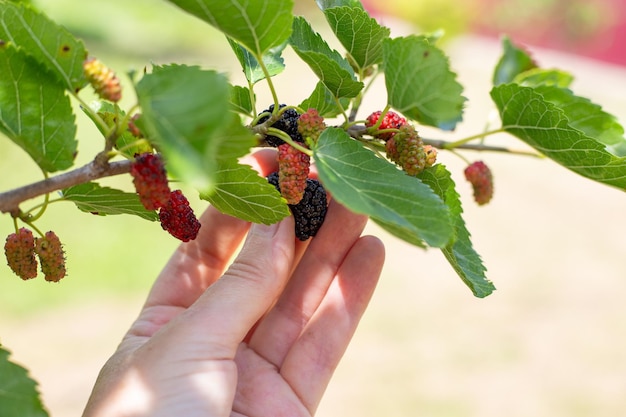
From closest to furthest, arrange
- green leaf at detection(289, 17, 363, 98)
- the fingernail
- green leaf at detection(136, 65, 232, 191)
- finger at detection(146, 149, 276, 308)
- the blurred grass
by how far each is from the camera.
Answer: green leaf at detection(136, 65, 232, 191) < green leaf at detection(289, 17, 363, 98) < the fingernail < finger at detection(146, 149, 276, 308) < the blurred grass

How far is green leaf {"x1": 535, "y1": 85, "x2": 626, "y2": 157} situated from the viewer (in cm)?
72

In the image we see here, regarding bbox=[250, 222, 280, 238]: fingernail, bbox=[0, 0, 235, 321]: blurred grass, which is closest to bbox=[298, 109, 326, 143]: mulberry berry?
bbox=[250, 222, 280, 238]: fingernail

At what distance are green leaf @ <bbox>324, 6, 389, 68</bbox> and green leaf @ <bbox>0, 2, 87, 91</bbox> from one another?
0.79 ft

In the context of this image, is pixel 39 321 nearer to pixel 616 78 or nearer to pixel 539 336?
pixel 539 336

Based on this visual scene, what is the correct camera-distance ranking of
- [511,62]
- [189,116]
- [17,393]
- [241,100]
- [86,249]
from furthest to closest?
[86,249]
[511,62]
[241,100]
[17,393]
[189,116]

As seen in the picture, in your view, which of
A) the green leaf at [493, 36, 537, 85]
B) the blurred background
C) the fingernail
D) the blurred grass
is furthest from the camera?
the blurred grass

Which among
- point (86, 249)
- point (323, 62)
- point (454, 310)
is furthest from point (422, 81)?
point (86, 249)

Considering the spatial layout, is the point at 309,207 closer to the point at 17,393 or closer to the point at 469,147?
the point at 469,147

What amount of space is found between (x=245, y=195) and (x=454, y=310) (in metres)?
2.53

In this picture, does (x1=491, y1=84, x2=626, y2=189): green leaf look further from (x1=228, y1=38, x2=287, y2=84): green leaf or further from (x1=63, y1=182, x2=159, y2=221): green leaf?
(x1=63, y1=182, x2=159, y2=221): green leaf

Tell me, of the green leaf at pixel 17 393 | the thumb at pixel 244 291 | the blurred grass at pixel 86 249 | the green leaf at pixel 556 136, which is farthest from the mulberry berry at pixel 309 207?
the blurred grass at pixel 86 249

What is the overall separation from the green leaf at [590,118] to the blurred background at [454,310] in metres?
0.94

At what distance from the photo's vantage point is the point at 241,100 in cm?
69

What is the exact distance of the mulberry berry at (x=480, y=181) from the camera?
2.54 feet
